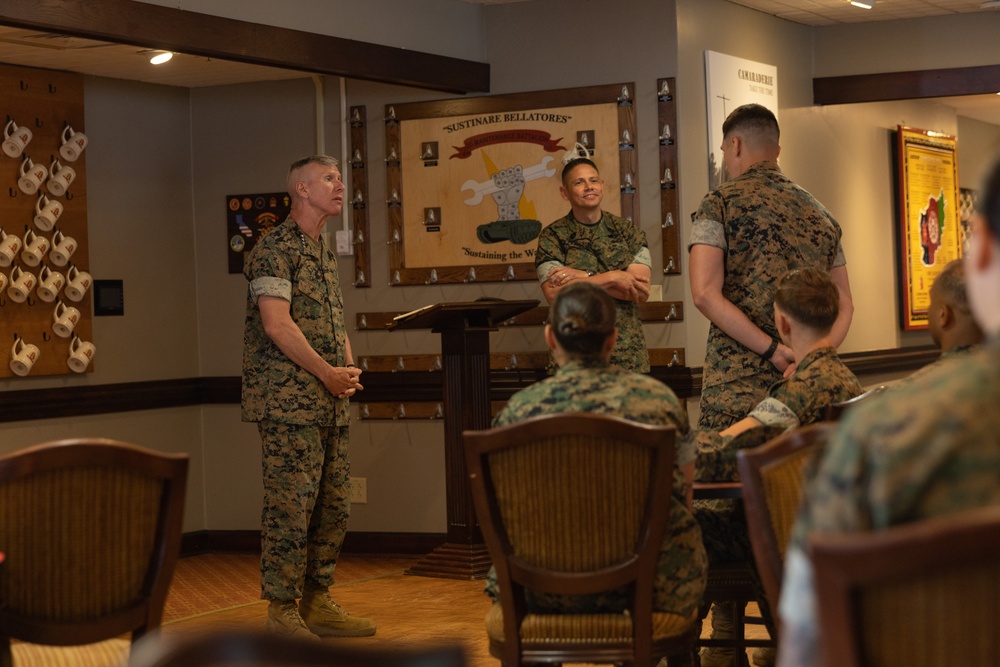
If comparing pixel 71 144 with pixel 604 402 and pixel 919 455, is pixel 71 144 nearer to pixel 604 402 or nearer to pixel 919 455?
pixel 604 402

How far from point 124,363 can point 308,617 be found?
8.03 feet

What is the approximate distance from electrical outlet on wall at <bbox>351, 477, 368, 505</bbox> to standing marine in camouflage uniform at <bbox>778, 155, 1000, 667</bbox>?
19.3ft

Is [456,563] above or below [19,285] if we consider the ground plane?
below

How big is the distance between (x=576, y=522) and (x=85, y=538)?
39.6 inches

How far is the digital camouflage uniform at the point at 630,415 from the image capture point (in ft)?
9.53

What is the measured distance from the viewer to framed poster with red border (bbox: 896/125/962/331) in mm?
8695

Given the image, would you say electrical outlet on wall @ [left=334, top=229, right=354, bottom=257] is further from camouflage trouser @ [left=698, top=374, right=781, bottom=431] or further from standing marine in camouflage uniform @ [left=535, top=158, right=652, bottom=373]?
camouflage trouser @ [left=698, top=374, right=781, bottom=431]

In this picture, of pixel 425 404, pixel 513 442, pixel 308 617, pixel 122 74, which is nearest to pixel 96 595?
pixel 513 442

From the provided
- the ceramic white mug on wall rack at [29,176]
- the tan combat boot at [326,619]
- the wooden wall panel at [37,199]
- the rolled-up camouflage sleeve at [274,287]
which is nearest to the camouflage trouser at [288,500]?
the tan combat boot at [326,619]

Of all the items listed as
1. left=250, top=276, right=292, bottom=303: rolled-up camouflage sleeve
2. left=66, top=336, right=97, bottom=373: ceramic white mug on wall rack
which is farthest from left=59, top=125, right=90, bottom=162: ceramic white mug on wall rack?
left=250, top=276, right=292, bottom=303: rolled-up camouflage sleeve

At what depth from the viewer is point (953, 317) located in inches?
124

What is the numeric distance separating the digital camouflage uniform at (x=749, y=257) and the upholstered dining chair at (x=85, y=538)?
6.55 feet

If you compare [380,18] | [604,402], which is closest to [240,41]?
[380,18]

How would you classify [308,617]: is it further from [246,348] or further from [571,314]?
[571,314]
